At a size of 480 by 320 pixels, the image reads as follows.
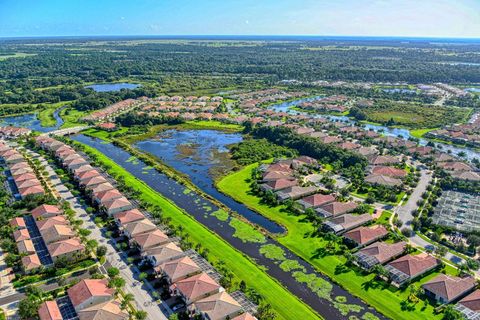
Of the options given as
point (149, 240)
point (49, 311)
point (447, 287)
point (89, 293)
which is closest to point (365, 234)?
point (447, 287)

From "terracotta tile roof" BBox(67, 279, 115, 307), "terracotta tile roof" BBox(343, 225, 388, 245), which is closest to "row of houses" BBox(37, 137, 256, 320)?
"terracotta tile roof" BBox(67, 279, 115, 307)

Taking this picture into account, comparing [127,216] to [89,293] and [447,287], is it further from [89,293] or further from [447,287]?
[447,287]

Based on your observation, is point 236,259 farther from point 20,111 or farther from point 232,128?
point 20,111

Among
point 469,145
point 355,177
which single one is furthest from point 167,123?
point 469,145

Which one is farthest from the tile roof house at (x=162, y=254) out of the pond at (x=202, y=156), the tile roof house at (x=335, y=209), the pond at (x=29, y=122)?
A: the pond at (x=29, y=122)

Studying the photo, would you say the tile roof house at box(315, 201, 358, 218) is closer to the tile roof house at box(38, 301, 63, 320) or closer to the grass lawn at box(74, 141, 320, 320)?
the grass lawn at box(74, 141, 320, 320)

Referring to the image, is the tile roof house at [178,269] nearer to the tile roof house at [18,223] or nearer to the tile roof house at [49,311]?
the tile roof house at [49,311]
